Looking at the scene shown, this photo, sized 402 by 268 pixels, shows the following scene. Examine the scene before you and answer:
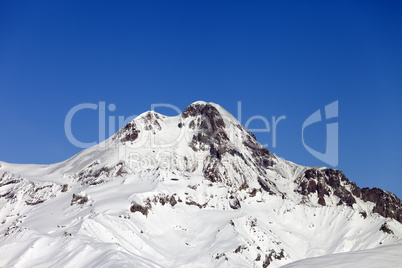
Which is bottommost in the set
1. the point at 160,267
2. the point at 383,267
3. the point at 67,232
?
the point at 160,267

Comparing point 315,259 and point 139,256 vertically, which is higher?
point 315,259

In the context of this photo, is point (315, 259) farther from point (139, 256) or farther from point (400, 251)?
point (139, 256)

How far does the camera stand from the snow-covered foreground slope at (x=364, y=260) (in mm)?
38500

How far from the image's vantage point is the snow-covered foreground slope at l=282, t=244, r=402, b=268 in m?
38.5

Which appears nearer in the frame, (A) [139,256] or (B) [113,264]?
(B) [113,264]

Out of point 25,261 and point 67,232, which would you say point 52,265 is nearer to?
point 25,261

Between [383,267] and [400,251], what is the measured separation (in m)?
2.63

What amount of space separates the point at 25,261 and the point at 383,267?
158 m

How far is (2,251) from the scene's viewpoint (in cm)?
18875

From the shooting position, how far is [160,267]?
188250mm

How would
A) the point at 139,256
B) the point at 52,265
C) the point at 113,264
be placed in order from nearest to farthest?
the point at 113,264, the point at 52,265, the point at 139,256

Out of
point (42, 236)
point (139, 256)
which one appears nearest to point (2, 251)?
point (42, 236)

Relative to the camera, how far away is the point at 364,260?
39.1 meters

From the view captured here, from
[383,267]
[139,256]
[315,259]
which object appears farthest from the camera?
[139,256]
